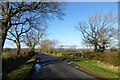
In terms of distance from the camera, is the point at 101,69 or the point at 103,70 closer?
the point at 103,70

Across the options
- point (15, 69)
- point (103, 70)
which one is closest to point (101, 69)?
point (103, 70)

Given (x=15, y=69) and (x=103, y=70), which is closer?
(x=103, y=70)

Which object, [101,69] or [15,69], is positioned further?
[101,69]

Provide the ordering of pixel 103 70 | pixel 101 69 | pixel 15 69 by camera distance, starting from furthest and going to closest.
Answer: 1. pixel 101 69
2. pixel 15 69
3. pixel 103 70

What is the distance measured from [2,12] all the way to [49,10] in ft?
17.9

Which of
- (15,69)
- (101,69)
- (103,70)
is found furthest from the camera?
(101,69)

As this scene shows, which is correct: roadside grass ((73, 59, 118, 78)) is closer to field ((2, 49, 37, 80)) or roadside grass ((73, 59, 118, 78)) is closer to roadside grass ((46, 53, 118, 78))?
roadside grass ((46, 53, 118, 78))

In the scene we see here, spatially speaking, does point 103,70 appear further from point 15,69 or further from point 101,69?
point 15,69

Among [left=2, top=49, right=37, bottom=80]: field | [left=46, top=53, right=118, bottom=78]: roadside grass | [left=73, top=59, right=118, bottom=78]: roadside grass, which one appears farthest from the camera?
[left=46, top=53, right=118, bottom=78]: roadside grass

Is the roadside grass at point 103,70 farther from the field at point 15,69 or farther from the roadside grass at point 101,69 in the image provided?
the field at point 15,69

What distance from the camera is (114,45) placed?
5919cm

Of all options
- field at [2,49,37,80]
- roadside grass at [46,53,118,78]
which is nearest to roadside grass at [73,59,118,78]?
roadside grass at [46,53,118,78]

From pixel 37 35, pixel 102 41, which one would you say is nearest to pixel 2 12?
pixel 102 41

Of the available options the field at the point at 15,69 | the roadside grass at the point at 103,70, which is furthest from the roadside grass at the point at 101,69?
the field at the point at 15,69
